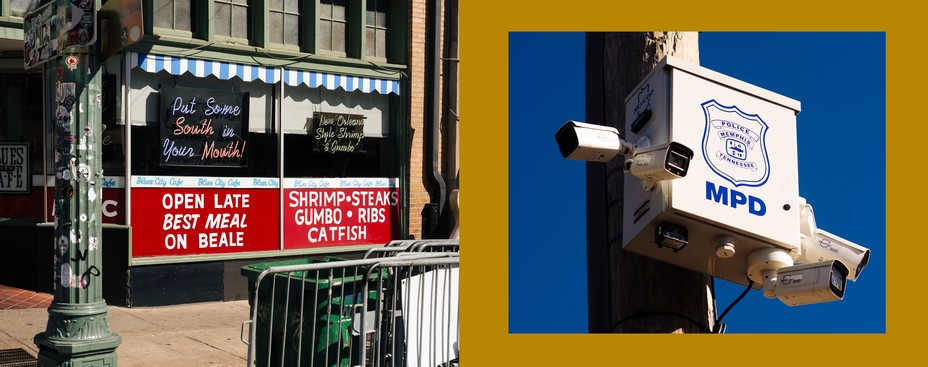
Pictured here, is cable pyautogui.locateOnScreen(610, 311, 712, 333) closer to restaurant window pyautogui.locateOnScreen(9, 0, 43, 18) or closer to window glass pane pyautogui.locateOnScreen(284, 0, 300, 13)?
restaurant window pyautogui.locateOnScreen(9, 0, 43, 18)

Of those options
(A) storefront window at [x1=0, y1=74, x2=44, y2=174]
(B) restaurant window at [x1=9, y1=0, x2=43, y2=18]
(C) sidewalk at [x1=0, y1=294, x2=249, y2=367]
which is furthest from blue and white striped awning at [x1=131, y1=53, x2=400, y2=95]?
(C) sidewalk at [x1=0, y1=294, x2=249, y2=367]

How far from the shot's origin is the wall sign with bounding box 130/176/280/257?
421 inches

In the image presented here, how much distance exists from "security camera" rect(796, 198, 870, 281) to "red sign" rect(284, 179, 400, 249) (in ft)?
30.7

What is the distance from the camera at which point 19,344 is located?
27.1 feet

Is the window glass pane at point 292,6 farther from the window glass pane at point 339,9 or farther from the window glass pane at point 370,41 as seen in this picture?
the window glass pane at point 370,41

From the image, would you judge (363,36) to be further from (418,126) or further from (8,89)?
(8,89)

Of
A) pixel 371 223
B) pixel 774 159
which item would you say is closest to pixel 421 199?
pixel 371 223

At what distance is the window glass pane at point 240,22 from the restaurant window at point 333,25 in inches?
40.1

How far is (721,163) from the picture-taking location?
9.16 feet

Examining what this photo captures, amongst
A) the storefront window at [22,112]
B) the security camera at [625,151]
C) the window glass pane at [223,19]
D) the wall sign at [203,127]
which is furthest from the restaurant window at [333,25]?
the security camera at [625,151]

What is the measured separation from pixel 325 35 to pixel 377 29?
33.3 inches

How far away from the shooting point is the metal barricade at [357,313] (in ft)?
19.7

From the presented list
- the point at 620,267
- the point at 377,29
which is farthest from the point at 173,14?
the point at 620,267

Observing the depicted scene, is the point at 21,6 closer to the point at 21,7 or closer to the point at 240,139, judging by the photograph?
the point at 21,7
